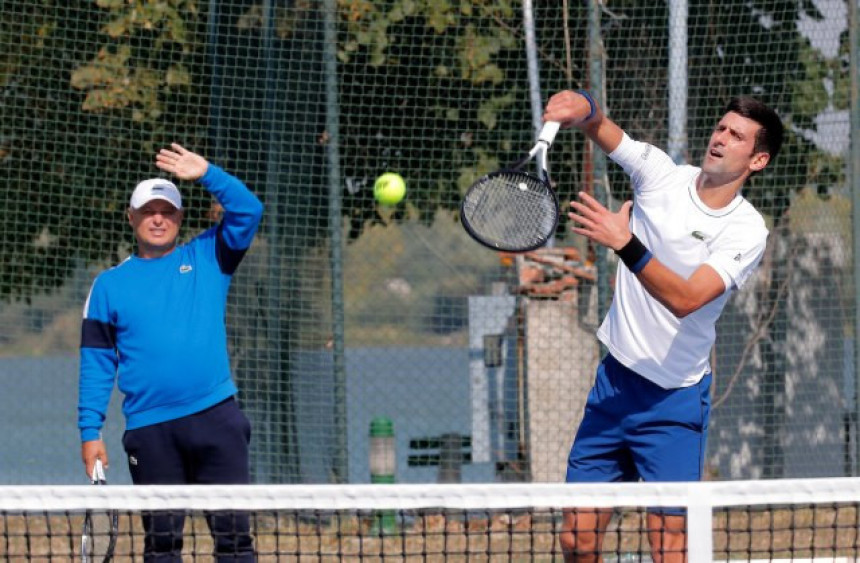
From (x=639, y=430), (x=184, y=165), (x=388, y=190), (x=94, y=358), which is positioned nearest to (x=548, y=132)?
(x=639, y=430)

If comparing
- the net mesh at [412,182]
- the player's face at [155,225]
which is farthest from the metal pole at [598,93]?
the player's face at [155,225]

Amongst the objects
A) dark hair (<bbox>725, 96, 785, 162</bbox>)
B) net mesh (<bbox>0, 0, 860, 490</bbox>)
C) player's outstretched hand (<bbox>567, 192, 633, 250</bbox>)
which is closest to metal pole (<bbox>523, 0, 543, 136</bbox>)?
net mesh (<bbox>0, 0, 860, 490</bbox>)

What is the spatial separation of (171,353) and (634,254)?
167 centimetres

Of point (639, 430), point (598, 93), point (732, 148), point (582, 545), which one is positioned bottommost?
point (582, 545)

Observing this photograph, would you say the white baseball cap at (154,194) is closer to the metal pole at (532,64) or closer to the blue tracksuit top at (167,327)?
the blue tracksuit top at (167,327)

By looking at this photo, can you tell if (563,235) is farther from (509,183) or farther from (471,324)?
(509,183)

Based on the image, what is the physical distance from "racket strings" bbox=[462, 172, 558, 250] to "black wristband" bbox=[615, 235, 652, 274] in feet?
1.46

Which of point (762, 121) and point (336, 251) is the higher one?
point (762, 121)

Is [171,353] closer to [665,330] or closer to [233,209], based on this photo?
[233,209]

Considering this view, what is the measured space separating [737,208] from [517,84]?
4158mm

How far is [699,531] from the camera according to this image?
3.52 metres

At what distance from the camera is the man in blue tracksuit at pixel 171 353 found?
447cm

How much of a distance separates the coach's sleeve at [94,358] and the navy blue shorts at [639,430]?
1.62m

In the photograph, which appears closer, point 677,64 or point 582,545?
point 582,545
